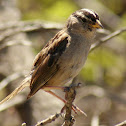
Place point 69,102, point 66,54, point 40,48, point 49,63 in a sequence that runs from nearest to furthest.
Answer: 1. point 69,102
2. point 66,54
3. point 49,63
4. point 40,48

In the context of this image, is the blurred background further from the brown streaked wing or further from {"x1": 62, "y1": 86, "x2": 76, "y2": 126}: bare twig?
{"x1": 62, "y1": 86, "x2": 76, "y2": 126}: bare twig

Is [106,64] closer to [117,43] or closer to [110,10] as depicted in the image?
[117,43]

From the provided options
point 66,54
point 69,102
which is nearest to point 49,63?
point 66,54

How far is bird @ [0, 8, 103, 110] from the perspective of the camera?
4.14 m

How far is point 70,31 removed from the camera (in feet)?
14.4

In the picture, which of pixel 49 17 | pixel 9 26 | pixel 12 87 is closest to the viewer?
pixel 9 26

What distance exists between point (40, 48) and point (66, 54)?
7.18ft

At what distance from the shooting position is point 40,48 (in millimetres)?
6305

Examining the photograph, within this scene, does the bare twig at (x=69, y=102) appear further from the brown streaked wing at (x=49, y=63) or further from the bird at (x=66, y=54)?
the brown streaked wing at (x=49, y=63)

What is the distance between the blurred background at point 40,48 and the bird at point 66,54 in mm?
569

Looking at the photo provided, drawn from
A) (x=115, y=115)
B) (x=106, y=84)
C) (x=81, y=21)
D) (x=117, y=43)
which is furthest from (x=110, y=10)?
(x=81, y=21)

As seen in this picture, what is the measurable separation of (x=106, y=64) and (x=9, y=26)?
206cm

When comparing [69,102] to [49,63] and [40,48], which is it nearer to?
[49,63]

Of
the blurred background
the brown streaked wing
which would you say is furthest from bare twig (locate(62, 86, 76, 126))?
the blurred background
